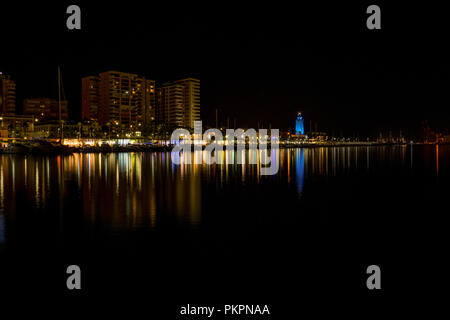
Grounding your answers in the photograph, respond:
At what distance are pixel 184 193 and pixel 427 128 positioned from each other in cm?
20476

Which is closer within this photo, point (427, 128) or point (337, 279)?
point (337, 279)

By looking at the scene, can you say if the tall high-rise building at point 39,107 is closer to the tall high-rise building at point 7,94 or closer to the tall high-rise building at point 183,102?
the tall high-rise building at point 7,94

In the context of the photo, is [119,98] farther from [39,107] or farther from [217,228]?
[217,228]

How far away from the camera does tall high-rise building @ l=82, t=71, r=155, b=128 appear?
118438mm

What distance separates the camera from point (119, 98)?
119812 mm

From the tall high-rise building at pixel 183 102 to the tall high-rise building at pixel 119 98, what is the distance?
6018 mm

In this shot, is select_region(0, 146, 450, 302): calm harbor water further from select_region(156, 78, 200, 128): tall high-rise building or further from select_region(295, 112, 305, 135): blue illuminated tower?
select_region(295, 112, 305, 135): blue illuminated tower

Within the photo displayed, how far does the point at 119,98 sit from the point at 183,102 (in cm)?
2296

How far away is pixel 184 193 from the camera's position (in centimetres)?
1254

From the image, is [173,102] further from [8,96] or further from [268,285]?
[268,285]

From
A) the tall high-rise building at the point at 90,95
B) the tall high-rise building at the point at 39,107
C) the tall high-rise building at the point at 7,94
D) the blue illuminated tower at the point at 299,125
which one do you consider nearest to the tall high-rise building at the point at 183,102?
the tall high-rise building at the point at 90,95

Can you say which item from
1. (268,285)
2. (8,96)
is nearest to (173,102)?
(8,96)

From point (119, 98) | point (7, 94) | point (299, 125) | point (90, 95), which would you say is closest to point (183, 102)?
point (119, 98)

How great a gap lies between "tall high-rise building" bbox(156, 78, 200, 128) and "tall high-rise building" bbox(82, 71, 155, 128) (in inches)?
A: 237
